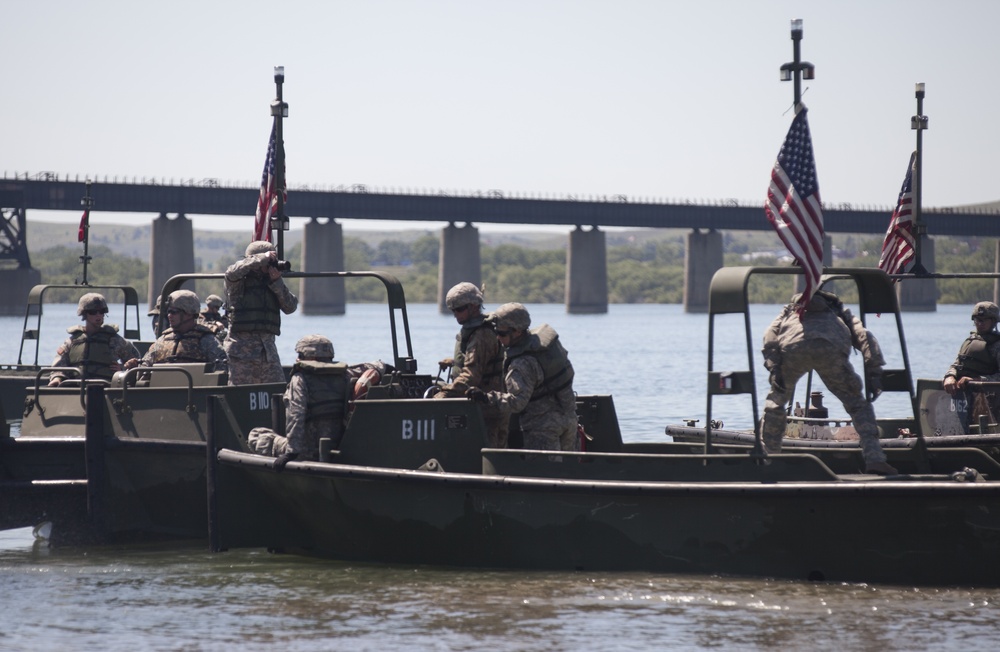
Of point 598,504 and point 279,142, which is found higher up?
point 279,142

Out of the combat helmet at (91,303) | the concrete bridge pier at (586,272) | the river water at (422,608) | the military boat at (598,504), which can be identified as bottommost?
the river water at (422,608)

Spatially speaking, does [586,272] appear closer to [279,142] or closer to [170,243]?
[170,243]

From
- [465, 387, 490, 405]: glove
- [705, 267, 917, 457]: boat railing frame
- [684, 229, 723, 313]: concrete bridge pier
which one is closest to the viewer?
[705, 267, 917, 457]: boat railing frame

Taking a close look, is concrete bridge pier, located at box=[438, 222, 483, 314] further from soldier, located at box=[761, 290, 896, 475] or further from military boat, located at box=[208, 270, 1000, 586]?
soldier, located at box=[761, 290, 896, 475]

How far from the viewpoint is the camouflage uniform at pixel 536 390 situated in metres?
10.1

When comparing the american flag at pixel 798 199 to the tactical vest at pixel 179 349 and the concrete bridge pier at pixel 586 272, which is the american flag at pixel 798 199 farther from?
the concrete bridge pier at pixel 586 272

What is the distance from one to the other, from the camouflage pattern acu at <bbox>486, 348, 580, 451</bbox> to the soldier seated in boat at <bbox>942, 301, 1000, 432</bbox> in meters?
4.63

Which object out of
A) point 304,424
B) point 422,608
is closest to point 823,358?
point 422,608

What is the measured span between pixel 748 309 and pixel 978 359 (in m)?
4.35

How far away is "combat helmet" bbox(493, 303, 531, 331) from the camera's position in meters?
10.1

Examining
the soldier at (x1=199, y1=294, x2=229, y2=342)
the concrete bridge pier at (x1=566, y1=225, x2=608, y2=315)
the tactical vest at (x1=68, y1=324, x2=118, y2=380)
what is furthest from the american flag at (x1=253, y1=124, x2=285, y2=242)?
the concrete bridge pier at (x1=566, y1=225, x2=608, y2=315)

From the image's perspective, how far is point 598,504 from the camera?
9.94 metres

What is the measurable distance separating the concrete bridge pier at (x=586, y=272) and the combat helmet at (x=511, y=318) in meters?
85.4

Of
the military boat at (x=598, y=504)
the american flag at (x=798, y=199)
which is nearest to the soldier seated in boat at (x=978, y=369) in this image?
the military boat at (x=598, y=504)
